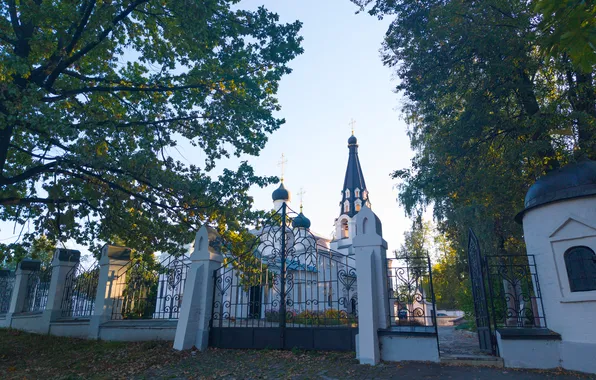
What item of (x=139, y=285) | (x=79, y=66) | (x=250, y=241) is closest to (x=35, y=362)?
(x=139, y=285)

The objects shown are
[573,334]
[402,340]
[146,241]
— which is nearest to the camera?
[573,334]

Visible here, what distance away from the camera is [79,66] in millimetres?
10266

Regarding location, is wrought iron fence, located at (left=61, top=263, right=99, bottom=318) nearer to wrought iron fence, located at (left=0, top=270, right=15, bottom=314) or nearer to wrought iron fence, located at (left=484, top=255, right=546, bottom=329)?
wrought iron fence, located at (left=0, top=270, right=15, bottom=314)

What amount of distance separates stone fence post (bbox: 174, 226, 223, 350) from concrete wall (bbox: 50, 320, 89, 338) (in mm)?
3672

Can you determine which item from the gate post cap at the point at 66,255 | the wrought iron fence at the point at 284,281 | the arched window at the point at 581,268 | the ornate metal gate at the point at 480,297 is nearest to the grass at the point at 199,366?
the wrought iron fence at the point at 284,281

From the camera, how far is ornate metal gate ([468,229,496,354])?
725cm

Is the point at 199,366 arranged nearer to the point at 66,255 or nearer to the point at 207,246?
the point at 207,246

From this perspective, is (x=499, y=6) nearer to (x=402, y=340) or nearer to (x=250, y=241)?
(x=402, y=340)

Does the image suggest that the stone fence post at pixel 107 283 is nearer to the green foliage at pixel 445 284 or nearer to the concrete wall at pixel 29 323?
the concrete wall at pixel 29 323

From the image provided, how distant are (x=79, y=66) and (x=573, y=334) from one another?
12555 millimetres

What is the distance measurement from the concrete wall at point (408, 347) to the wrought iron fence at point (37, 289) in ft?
36.3

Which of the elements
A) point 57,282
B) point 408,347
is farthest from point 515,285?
point 57,282

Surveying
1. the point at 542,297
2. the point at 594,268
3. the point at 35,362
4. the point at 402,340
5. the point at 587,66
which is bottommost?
the point at 35,362

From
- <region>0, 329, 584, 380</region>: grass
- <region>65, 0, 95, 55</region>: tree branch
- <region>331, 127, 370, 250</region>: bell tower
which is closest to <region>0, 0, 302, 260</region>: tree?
<region>65, 0, 95, 55</region>: tree branch
